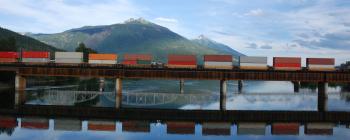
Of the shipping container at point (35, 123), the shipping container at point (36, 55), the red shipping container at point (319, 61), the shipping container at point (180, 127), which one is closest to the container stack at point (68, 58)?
the shipping container at point (36, 55)

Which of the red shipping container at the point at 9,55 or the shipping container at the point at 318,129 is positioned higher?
the red shipping container at the point at 9,55

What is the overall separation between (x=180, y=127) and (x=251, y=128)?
8066 mm

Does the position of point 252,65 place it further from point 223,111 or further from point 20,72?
point 20,72

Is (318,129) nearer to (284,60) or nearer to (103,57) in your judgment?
(284,60)

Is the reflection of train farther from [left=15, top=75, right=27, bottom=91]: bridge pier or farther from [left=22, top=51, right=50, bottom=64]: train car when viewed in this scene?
[left=15, top=75, right=27, bottom=91]: bridge pier

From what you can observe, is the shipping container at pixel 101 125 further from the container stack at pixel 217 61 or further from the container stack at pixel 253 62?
the container stack at pixel 253 62

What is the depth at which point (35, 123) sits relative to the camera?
43.9m

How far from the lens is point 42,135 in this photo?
120ft

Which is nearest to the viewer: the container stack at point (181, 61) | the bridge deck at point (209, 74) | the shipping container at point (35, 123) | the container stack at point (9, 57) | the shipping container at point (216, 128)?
the shipping container at point (216, 128)

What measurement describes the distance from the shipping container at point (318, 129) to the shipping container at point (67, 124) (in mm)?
25001

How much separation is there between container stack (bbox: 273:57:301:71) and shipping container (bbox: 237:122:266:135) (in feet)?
97.8

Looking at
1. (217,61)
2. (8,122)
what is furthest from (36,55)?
(8,122)

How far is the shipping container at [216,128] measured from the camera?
40.1 metres

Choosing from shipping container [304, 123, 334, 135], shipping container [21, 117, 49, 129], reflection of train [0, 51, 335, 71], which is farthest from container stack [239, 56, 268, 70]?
shipping container [21, 117, 49, 129]
